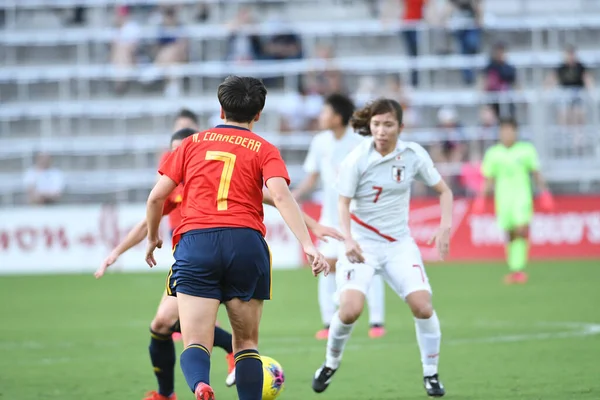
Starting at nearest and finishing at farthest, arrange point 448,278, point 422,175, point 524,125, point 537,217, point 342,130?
point 422,175 < point 342,130 < point 448,278 < point 537,217 < point 524,125

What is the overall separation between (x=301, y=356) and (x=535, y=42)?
16.5 meters

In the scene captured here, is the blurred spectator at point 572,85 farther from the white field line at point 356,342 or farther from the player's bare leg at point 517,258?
the white field line at point 356,342

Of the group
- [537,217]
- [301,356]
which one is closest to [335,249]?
[301,356]

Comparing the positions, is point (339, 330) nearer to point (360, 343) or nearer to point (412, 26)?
point (360, 343)

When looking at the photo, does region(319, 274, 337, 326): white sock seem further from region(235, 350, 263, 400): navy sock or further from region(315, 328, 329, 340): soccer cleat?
region(235, 350, 263, 400): navy sock

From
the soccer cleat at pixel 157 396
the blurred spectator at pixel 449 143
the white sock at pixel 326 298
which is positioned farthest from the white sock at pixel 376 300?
the blurred spectator at pixel 449 143

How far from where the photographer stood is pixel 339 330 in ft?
27.2

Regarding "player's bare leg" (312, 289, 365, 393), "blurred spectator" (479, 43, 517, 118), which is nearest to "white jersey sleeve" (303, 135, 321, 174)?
"player's bare leg" (312, 289, 365, 393)

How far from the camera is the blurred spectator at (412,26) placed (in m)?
24.3

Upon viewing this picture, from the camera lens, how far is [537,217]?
21016 mm

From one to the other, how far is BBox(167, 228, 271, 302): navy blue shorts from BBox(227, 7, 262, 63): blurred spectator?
712 inches

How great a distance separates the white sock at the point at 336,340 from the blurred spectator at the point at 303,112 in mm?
14986

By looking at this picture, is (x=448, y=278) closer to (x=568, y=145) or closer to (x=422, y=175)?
(x=568, y=145)

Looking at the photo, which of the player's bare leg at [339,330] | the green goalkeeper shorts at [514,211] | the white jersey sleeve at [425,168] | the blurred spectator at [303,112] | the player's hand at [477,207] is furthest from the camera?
the blurred spectator at [303,112]
